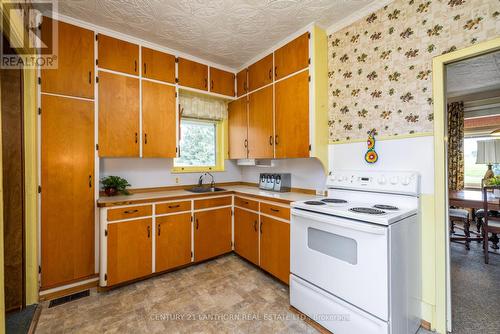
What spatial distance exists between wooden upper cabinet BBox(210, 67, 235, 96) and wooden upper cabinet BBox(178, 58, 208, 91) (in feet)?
0.37

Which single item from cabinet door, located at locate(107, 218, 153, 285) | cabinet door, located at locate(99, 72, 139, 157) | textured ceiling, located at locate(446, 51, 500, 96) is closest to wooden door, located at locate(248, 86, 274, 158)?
cabinet door, located at locate(99, 72, 139, 157)

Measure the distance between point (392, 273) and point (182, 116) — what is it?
2999 millimetres

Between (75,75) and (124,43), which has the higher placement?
(124,43)

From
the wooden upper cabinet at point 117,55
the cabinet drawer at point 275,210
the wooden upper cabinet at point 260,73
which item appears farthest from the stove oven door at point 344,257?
the wooden upper cabinet at point 117,55

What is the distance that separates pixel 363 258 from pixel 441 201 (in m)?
0.80

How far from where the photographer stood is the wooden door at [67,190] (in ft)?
7.00

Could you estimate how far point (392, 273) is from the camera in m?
1.41

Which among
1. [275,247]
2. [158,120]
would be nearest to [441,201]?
[275,247]

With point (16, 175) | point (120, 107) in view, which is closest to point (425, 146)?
point (120, 107)

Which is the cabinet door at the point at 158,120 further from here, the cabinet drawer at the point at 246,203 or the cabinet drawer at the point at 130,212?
the cabinet drawer at the point at 246,203

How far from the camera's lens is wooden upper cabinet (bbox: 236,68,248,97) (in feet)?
10.7

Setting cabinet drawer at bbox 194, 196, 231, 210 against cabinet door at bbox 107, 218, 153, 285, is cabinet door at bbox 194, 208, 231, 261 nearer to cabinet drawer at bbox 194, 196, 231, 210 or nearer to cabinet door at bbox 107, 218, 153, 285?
cabinet drawer at bbox 194, 196, 231, 210

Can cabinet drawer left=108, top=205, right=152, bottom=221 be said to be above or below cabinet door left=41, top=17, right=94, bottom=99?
below

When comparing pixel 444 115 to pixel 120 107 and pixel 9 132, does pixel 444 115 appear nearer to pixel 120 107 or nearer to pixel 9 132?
pixel 120 107
